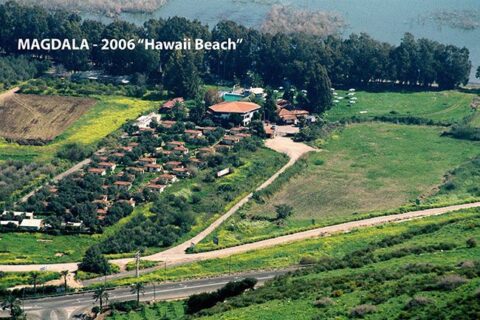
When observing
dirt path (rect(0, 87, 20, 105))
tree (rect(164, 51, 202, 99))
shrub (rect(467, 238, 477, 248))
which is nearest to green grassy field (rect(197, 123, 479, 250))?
shrub (rect(467, 238, 477, 248))

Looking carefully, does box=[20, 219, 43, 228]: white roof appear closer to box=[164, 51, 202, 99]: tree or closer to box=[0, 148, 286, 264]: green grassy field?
box=[0, 148, 286, 264]: green grassy field

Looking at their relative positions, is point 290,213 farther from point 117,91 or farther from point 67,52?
point 67,52

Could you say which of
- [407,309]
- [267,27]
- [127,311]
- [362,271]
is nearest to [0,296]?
[127,311]

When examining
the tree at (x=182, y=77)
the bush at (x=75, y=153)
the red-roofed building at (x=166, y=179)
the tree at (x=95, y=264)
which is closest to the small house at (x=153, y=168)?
the red-roofed building at (x=166, y=179)

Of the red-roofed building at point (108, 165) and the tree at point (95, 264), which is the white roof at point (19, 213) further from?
the red-roofed building at point (108, 165)

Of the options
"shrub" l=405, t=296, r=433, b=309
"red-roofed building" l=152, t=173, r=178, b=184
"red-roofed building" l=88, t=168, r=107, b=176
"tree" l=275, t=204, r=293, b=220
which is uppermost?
"shrub" l=405, t=296, r=433, b=309

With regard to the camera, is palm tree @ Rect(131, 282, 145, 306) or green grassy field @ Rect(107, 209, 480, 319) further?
palm tree @ Rect(131, 282, 145, 306)
